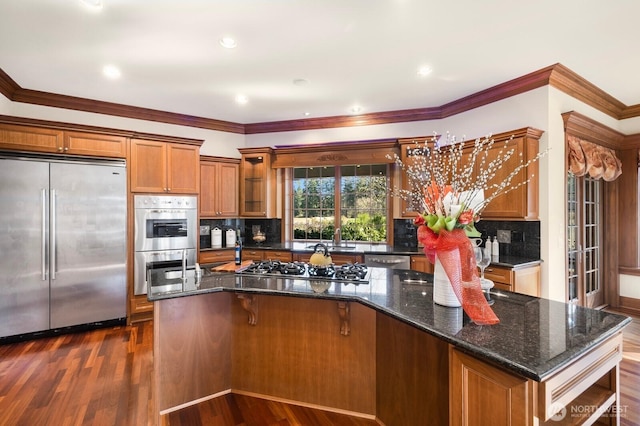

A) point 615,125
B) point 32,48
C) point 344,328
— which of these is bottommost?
point 344,328

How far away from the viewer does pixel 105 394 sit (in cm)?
231

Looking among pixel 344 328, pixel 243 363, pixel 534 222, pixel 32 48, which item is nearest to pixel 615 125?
pixel 534 222

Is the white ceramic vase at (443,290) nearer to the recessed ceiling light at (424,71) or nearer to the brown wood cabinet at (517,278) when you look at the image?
the brown wood cabinet at (517,278)

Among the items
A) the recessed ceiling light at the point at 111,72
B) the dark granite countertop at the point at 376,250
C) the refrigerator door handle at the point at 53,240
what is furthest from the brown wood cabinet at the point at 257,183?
the refrigerator door handle at the point at 53,240

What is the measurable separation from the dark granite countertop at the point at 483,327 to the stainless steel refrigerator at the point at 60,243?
190cm

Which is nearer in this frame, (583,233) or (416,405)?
(416,405)

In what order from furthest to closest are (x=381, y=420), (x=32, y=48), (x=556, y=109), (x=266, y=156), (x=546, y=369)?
(x=266, y=156) → (x=556, y=109) → (x=32, y=48) → (x=381, y=420) → (x=546, y=369)

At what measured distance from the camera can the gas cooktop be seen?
2191 millimetres

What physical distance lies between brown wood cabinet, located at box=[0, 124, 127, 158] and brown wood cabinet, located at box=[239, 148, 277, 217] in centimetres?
168

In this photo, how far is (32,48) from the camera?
267 centimetres

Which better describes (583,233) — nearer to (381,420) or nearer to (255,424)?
(381,420)

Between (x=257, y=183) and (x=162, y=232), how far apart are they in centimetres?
159

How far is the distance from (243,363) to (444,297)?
5.31 feet

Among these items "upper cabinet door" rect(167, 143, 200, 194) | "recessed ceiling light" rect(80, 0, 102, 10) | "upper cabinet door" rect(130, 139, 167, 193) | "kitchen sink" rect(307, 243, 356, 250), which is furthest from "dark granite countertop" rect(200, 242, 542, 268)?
"recessed ceiling light" rect(80, 0, 102, 10)
